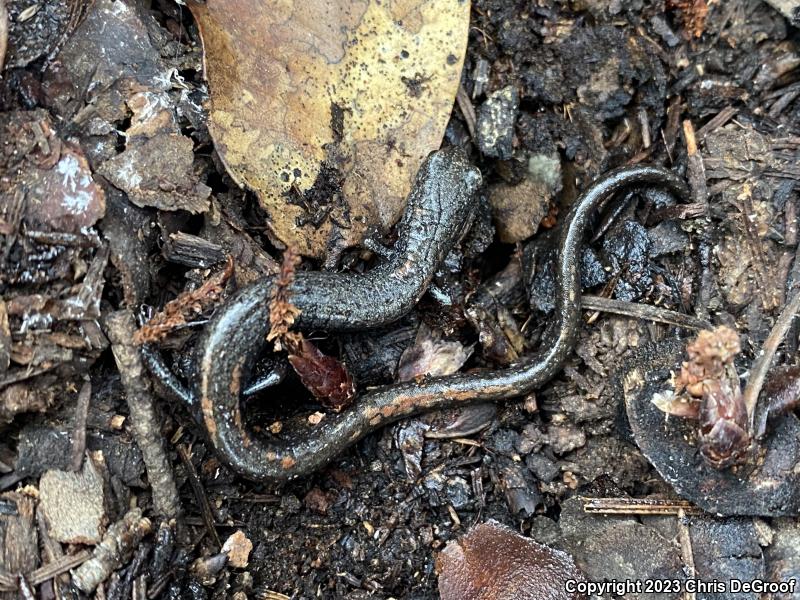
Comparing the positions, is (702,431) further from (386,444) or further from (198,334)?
(198,334)

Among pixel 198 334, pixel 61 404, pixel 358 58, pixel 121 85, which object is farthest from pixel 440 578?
pixel 121 85

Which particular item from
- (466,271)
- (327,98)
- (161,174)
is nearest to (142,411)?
(161,174)

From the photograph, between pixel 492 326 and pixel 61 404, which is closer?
pixel 61 404

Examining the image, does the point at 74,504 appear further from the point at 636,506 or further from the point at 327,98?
the point at 636,506

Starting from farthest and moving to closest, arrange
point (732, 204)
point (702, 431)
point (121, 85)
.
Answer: point (732, 204) < point (121, 85) < point (702, 431)

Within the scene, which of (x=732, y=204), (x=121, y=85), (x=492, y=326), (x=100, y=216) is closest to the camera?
(x=100, y=216)

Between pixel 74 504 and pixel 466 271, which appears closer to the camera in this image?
pixel 74 504
